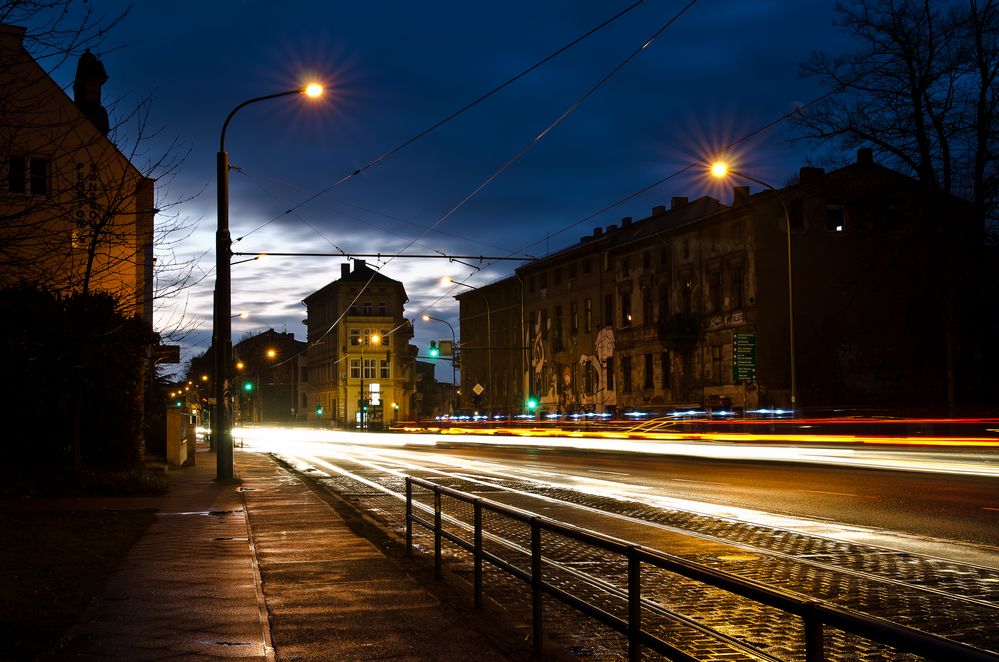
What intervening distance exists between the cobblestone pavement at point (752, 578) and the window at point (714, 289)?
3936 centimetres

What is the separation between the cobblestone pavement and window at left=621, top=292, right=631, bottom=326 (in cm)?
4807

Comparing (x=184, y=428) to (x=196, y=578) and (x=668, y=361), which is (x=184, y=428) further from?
(x=668, y=361)

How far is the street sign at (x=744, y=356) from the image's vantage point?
1868 inches

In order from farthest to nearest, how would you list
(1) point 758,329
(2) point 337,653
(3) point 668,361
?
(3) point 668,361
(1) point 758,329
(2) point 337,653

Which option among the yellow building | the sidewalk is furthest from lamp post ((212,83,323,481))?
the sidewalk

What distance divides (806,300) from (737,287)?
3.48m

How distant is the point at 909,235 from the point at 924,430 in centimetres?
1236

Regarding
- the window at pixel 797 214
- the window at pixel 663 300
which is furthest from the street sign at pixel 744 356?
the window at pixel 663 300

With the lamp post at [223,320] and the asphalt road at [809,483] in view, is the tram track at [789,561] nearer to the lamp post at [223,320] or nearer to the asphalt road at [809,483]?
the asphalt road at [809,483]

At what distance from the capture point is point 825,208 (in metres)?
50.9

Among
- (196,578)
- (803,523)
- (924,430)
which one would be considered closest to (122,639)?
(196,578)

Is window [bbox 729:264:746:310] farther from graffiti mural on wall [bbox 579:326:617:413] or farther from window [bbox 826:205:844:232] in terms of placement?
Result: graffiti mural on wall [bbox 579:326:617:413]

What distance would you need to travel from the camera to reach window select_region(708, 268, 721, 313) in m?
53.8

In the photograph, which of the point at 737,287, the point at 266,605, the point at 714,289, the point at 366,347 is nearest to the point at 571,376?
the point at 714,289
